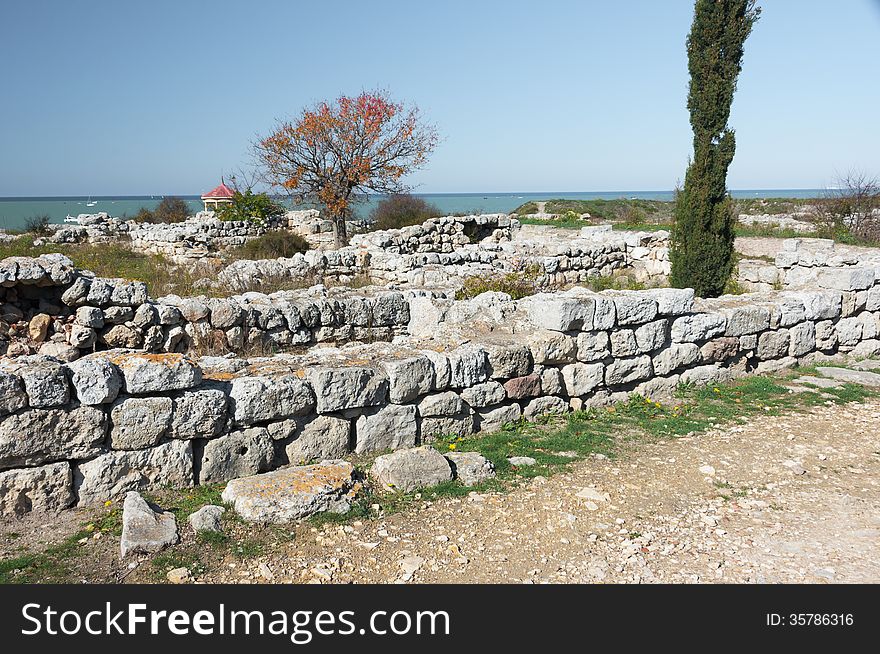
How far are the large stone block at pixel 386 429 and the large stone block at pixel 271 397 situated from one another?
1.63 ft

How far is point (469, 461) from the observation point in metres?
5.68

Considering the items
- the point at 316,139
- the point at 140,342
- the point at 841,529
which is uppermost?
the point at 316,139

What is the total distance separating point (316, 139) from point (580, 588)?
22.4 m

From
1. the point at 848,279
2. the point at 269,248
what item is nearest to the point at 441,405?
the point at 848,279

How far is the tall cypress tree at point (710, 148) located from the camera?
1277 centimetres

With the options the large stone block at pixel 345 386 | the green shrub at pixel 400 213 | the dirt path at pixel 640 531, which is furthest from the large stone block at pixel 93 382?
the green shrub at pixel 400 213

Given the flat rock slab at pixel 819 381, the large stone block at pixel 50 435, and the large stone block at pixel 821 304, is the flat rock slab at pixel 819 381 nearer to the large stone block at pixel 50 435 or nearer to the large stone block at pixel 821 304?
the large stone block at pixel 821 304

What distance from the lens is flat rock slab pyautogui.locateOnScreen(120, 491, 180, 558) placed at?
13.9 ft

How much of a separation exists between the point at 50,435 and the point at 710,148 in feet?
42.3

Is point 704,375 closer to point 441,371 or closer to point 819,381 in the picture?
point 819,381

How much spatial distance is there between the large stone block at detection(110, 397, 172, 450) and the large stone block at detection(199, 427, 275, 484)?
432mm

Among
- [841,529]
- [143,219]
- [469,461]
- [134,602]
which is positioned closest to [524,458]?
[469,461]

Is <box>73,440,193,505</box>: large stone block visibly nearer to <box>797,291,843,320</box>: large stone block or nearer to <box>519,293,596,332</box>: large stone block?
<box>519,293,596,332</box>: large stone block

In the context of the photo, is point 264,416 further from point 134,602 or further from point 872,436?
point 872,436
